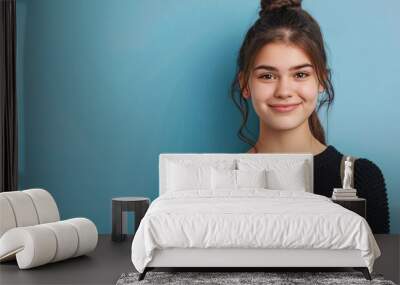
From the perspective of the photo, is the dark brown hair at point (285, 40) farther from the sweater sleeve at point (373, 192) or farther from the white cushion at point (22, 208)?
the white cushion at point (22, 208)

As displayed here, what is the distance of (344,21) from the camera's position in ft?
23.7

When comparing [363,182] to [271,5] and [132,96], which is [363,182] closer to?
[271,5]

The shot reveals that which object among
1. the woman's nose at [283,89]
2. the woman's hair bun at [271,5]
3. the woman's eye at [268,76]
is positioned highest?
the woman's hair bun at [271,5]

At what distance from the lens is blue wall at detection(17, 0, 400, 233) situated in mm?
7289

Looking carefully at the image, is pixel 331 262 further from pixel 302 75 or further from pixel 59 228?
pixel 302 75

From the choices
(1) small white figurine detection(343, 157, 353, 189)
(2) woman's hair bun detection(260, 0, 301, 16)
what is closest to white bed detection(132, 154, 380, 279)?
(1) small white figurine detection(343, 157, 353, 189)

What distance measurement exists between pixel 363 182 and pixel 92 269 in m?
3.28

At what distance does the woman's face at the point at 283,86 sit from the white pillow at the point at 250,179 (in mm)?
913

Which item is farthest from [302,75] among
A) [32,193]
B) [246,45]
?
[32,193]

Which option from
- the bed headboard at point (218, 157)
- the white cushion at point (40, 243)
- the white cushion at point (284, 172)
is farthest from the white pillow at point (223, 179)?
the white cushion at point (40, 243)

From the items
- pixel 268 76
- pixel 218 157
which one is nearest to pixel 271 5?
pixel 268 76

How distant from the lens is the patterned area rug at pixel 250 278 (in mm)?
4781

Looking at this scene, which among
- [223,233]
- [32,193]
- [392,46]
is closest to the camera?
[223,233]

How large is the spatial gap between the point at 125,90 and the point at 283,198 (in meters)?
2.48
